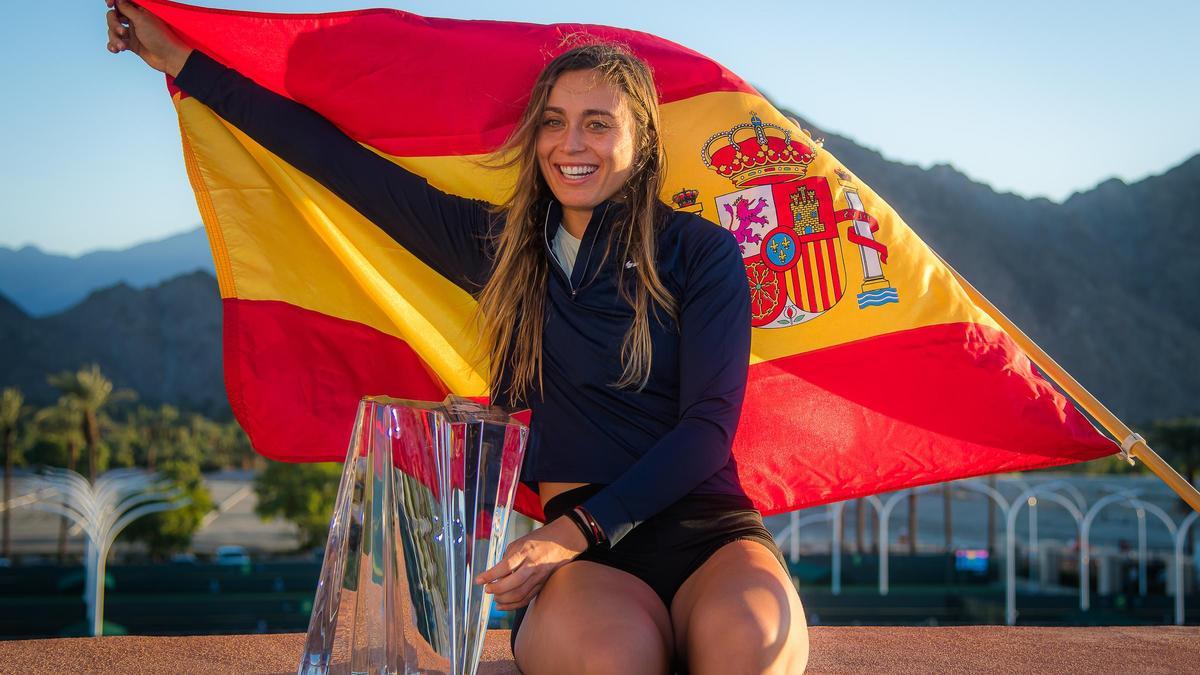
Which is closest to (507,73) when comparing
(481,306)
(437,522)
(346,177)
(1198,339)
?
(346,177)

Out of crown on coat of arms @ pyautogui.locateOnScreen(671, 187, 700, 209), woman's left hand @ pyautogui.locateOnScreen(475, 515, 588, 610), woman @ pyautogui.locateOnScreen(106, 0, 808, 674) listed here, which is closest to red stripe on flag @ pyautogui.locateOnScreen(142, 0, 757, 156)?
crown on coat of arms @ pyautogui.locateOnScreen(671, 187, 700, 209)

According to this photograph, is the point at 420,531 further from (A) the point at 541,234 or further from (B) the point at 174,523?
(B) the point at 174,523

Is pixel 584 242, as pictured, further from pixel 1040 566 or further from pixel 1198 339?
pixel 1198 339

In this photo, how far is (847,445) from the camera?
3953 millimetres

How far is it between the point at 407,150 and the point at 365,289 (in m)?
0.58

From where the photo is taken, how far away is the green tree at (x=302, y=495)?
41.2 m

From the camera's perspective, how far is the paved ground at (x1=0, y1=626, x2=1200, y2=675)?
11.9ft

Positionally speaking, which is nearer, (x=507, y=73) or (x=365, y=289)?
(x=365, y=289)

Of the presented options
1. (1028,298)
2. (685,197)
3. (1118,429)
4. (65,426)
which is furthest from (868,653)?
A: (1028,298)

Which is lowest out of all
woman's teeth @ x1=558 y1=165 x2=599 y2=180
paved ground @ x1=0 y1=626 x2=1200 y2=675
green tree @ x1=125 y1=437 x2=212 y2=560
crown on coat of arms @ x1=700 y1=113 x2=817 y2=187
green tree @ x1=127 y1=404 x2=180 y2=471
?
green tree @ x1=125 y1=437 x2=212 y2=560

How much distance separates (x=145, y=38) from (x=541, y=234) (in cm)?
163

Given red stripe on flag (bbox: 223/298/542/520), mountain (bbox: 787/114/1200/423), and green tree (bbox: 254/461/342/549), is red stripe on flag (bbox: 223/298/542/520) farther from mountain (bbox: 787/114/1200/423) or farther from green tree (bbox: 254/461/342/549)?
mountain (bbox: 787/114/1200/423)

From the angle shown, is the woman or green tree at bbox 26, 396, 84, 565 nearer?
the woman

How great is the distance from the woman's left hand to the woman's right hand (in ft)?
7.34
